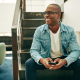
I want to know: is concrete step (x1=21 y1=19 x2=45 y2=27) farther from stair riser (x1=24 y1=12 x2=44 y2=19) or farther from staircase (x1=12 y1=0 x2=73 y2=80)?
stair riser (x1=24 y1=12 x2=44 y2=19)

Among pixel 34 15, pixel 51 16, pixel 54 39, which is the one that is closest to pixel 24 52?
pixel 54 39

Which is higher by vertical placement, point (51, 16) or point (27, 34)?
point (51, 16)

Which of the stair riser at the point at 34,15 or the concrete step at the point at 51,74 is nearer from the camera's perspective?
the concrete step at the point at 51,74

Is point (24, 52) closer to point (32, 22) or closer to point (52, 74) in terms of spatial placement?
point (52, 74)

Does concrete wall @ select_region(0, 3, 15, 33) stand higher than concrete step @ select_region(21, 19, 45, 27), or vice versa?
concrete wall @ select_region(0, 3, 15, 33)

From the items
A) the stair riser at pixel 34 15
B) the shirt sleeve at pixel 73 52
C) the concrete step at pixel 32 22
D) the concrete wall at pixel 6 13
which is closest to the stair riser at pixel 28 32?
the concrete step at pixel 32 22

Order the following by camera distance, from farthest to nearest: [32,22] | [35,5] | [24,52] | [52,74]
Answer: [35,5], [32,22], [24,52], [52,74]

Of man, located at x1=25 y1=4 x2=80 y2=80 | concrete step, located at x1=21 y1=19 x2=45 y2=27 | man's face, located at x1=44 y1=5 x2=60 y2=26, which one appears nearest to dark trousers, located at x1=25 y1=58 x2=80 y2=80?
man, located at x1=25 y1=4 x2=80 y2=80

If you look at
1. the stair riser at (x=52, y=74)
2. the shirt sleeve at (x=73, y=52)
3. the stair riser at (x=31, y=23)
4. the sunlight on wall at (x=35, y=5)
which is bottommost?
the stair riser at (x=52, y=74)

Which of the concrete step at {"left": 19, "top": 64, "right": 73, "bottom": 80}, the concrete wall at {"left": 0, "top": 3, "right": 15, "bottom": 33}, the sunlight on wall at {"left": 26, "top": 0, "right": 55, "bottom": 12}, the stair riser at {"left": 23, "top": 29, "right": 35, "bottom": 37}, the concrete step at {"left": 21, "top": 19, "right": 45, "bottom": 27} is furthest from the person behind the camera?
the concrete wall at {"left": 0, "top": 3, "right": 15, "bottom": 33}

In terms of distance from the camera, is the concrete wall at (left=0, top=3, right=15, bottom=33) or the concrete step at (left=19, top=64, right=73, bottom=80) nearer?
the concrete step at (left=19, top=64, right=73, bottom=80)

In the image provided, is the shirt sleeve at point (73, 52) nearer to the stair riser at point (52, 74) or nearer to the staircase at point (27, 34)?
the stair riser at point (52, 74)

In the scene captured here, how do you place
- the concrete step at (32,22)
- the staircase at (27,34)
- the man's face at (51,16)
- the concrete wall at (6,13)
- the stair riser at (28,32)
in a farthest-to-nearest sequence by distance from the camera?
the concrete wall at (6,13) < the concrete step at (32,22) < the stair riser at (28,32) < the staircase at (27,34) < the man's face at (51,16)

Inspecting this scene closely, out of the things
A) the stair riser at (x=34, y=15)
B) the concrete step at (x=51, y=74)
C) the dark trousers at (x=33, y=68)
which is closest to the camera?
the dark trousers at (x=33, y=68)
